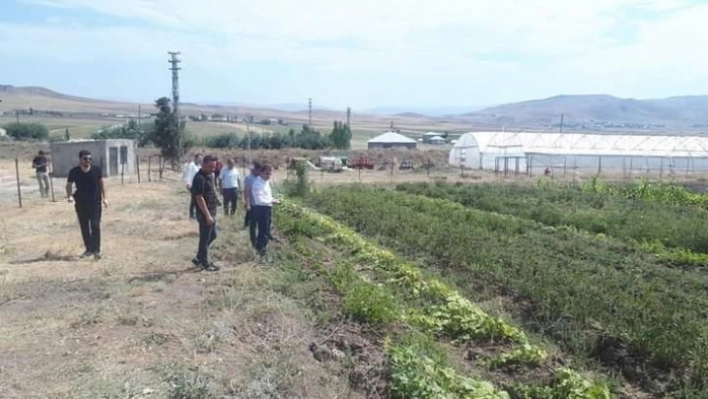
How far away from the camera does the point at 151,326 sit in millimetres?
6336

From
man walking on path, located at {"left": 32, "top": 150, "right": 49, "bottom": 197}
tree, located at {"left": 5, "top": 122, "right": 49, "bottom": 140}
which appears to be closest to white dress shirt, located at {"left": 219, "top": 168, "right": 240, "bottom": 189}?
man walking on path, located at {"left": 32, "top": 150, "right": 49, "bottom": 197}

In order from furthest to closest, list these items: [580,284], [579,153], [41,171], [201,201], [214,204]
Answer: [579,153] → [41,171] → [214,204] → [201,201] → [580,284]

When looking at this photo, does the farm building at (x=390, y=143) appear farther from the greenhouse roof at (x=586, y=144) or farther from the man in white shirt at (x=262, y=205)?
the man in white shirt at (x=262, y=205)

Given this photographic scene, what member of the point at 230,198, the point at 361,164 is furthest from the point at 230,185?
the point at 361,164

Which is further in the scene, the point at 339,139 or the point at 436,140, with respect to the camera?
the point at 436,140

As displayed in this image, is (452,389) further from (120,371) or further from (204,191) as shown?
(204,191)

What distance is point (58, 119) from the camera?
126000 millimetres

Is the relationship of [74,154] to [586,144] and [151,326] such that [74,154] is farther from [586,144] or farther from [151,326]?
[586,144]

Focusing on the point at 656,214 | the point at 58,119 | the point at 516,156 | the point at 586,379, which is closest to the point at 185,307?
the point at 586,379

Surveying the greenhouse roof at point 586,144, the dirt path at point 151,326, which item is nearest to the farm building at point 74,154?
the dirt path at point 151,326

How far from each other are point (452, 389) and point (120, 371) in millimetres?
2540

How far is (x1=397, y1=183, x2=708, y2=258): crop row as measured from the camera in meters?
13.2

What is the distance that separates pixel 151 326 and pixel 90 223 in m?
4.10

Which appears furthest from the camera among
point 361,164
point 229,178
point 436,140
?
point 436,140
